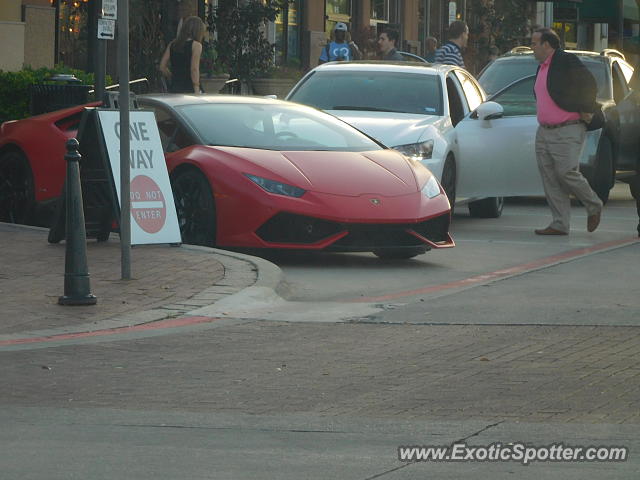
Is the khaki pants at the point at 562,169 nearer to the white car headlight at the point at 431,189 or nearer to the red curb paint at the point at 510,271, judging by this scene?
the red curb paint at the point at 510,271

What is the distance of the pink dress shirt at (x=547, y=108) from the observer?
14.3m

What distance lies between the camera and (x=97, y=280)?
10.2 metres

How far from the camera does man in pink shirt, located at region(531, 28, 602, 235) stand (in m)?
14.3

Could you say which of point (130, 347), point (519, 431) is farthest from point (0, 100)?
point (519, 431)

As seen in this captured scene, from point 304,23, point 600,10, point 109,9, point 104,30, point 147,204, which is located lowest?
point 147,204

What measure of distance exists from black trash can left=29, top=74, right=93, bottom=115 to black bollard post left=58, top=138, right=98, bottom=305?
7425mm

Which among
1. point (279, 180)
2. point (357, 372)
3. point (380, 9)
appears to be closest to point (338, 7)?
point (380, 9)

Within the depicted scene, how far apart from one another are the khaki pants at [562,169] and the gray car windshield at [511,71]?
5.03 meters

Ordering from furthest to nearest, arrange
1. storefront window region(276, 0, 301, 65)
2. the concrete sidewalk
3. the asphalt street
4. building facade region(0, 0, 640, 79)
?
1. storefront window region(276, 0, 301, 65)
2. building facade region(0, 0, 640, 79)
3. the concrete sidewalk
4. the asphalt street

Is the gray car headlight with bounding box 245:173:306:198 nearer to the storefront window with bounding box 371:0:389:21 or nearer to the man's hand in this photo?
the man's hand

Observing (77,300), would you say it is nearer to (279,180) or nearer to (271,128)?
(279,180)

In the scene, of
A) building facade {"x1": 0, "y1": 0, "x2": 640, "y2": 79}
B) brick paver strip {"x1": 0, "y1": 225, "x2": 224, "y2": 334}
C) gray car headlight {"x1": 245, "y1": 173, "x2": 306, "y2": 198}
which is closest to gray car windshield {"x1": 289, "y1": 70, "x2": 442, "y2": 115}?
building facade {"x1": 0, "y1": 0, "x2": 640, "y2": 79}

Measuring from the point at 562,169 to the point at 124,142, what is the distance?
5483mm

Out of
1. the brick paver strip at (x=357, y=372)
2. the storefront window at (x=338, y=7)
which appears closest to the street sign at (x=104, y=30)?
the brick paver strip at (x=357, y=372)
